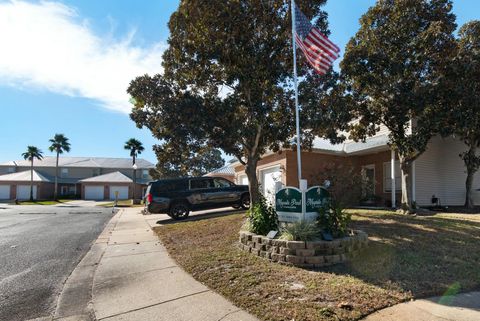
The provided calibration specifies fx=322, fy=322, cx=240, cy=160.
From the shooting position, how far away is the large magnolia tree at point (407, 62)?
11.3 m

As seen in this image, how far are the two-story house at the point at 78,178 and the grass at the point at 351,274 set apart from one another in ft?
144

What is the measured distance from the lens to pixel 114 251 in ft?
28.5

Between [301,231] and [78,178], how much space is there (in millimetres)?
60216

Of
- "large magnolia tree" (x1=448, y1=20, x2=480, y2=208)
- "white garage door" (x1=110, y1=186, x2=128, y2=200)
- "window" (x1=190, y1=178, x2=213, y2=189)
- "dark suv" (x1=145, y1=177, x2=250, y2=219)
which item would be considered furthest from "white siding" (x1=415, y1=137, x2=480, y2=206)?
"white garage door" (x1=110, y1=186, x2=128, y2=200)

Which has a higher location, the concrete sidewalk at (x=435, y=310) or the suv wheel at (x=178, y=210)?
the suv wheel at (x=178, y=210)

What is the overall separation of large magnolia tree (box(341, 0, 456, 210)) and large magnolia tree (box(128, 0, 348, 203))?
2.29 meters

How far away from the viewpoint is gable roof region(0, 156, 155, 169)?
2339 inches

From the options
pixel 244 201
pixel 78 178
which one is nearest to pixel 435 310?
pixel 244 201

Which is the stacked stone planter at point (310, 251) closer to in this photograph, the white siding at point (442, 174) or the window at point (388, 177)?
the window at point (388, 177)

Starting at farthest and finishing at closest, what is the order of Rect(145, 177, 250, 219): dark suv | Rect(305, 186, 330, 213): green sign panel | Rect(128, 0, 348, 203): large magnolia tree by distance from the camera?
Rect(145, 177, 250, 219): dark suv → Rect(128, 0, 348, 203): large magnolia tree → Rect(305, 186, 330, 213): green sign panel

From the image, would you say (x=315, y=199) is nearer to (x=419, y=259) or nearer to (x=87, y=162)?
(x=419, y=259)

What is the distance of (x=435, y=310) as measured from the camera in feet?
14.4

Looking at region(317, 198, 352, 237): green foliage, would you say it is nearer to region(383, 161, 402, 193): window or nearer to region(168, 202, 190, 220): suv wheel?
region(168, 202, 190, 220): suv wheel

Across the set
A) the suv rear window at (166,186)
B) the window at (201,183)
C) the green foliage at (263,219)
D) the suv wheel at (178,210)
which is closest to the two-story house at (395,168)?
the window at (201,183)
